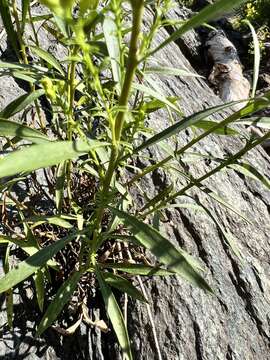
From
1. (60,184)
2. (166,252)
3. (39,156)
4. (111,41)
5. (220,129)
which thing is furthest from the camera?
(60,184)

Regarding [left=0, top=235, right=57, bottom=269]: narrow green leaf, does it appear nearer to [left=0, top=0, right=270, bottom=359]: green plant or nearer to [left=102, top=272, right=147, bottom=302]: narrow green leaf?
[left=0, top=0, right=270, bottom=359]: green plant

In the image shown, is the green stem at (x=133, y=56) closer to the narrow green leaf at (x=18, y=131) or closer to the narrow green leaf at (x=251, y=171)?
the narrow green leaf at (x=18, y=131)

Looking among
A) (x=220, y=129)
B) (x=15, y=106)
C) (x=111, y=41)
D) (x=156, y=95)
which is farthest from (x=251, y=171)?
(x=15, y=106)

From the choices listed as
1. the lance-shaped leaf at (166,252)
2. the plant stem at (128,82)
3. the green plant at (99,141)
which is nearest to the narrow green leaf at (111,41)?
the green plant at (99,141)

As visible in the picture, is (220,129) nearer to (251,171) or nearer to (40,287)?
(251,171)

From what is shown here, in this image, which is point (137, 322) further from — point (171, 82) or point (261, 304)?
point (171, 82)
